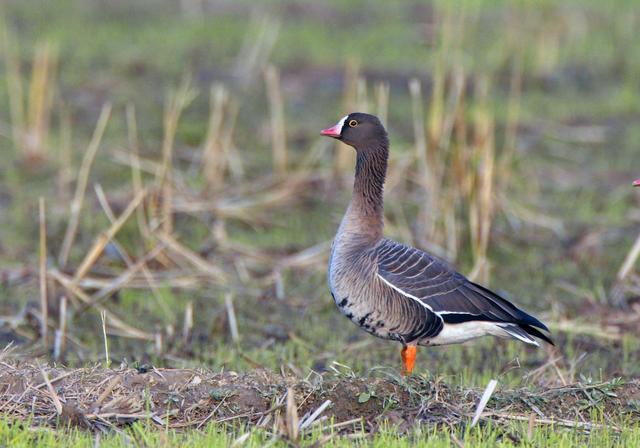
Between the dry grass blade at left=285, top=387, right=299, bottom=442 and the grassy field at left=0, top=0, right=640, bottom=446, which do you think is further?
the grassy field at left=0, top=0, right=640, bottom=446

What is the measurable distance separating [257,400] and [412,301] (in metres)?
1.34

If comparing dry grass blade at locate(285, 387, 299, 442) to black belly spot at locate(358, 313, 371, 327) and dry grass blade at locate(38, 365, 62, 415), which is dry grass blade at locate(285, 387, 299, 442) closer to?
dry grass blade at locate(38, 365, 62, 415)

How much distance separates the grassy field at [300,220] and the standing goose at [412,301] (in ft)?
1.18

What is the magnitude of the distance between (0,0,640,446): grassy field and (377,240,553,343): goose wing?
419 mm

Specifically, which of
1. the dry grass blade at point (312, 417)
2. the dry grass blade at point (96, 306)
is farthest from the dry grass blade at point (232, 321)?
the dry grass blade at point (312, 417)

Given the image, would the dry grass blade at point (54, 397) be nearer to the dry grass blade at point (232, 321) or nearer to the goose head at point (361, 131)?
the dry grass blade at point (232, 321)

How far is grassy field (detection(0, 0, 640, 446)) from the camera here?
615 cm

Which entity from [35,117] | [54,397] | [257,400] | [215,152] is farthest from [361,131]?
[35,117]

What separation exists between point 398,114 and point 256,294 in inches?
247

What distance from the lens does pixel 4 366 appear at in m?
6.35

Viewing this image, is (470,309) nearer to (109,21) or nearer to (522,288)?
(522,288)

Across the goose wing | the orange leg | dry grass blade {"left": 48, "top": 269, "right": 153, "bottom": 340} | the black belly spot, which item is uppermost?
the goose wing

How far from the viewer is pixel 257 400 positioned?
6.12m

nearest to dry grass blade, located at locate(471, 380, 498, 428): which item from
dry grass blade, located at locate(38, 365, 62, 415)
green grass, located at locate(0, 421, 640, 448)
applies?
green grass, located at locate(0, 421, 640, 448)
